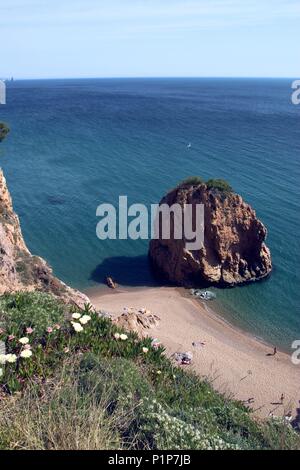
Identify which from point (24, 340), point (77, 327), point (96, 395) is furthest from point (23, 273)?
point (96, 395)

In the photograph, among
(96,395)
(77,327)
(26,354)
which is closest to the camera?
(96,395)

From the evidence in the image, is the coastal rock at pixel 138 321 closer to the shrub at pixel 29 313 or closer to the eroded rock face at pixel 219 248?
the eroded rock face at pixel 219 248

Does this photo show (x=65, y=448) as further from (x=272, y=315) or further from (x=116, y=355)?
(x=272, y=315)

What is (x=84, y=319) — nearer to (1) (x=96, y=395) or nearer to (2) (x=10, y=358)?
(2) (x=10, y=358)

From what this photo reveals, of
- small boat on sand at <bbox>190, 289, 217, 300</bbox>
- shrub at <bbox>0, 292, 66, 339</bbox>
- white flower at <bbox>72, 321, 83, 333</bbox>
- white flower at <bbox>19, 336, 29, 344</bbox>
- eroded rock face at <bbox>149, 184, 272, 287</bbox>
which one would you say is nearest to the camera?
white flower at <bbox>19, 336, 29, 344</bbox>

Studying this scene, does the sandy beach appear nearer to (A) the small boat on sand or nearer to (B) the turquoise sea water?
(A) the small boat on sand

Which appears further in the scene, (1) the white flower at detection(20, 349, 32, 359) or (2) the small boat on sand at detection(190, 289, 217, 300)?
(2) the small boat on sand at detection(190, 289, 217, 300)

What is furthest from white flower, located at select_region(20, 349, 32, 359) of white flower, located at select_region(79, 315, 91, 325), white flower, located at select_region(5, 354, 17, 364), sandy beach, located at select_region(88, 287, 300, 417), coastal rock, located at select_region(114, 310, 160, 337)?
coastal rock, located at select_region(114, 310, 160, 337)

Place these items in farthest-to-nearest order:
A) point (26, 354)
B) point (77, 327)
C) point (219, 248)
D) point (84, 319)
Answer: point (219, 248) → point (84, 319) → point (77, 327) → point (26, 354)
